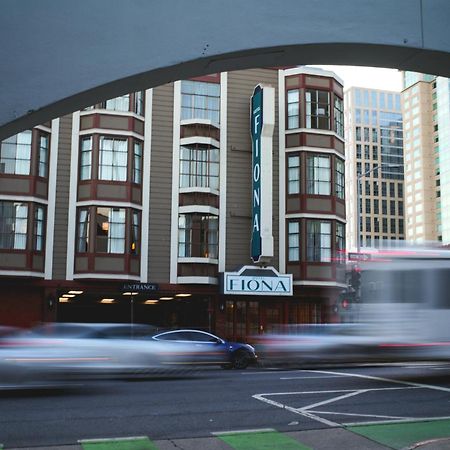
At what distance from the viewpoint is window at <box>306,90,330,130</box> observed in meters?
31.6

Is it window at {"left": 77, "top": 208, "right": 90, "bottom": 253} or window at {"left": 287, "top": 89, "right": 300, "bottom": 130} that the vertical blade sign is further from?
window at {"left": 77, "top": 208, "right": 90, "bottom": 253}

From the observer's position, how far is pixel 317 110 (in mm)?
31797

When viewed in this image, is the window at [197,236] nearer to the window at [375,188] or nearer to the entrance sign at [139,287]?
the entrance sign at [139,287]

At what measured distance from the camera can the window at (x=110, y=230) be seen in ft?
92.4

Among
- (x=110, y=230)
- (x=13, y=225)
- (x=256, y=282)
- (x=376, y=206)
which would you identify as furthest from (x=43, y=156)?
(x=376, y=206)

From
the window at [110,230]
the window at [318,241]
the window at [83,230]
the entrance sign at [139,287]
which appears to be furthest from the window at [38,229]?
the window at [318,241]

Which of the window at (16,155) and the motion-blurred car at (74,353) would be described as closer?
the motion-blurred car at (74,353)

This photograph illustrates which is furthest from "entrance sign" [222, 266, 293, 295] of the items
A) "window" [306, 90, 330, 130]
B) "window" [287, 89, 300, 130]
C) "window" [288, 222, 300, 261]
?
"window" [306, 90, 330, 130]

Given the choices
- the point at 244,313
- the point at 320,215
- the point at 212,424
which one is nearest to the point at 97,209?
the point at 244,313

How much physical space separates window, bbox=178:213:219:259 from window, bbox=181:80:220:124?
4.86m

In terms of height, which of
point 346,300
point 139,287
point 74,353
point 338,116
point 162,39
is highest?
point 338,116

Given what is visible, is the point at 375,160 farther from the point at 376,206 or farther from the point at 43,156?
the point at 43,156

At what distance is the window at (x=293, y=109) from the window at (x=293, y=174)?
1.61 meters

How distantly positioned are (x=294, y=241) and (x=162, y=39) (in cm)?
2661
